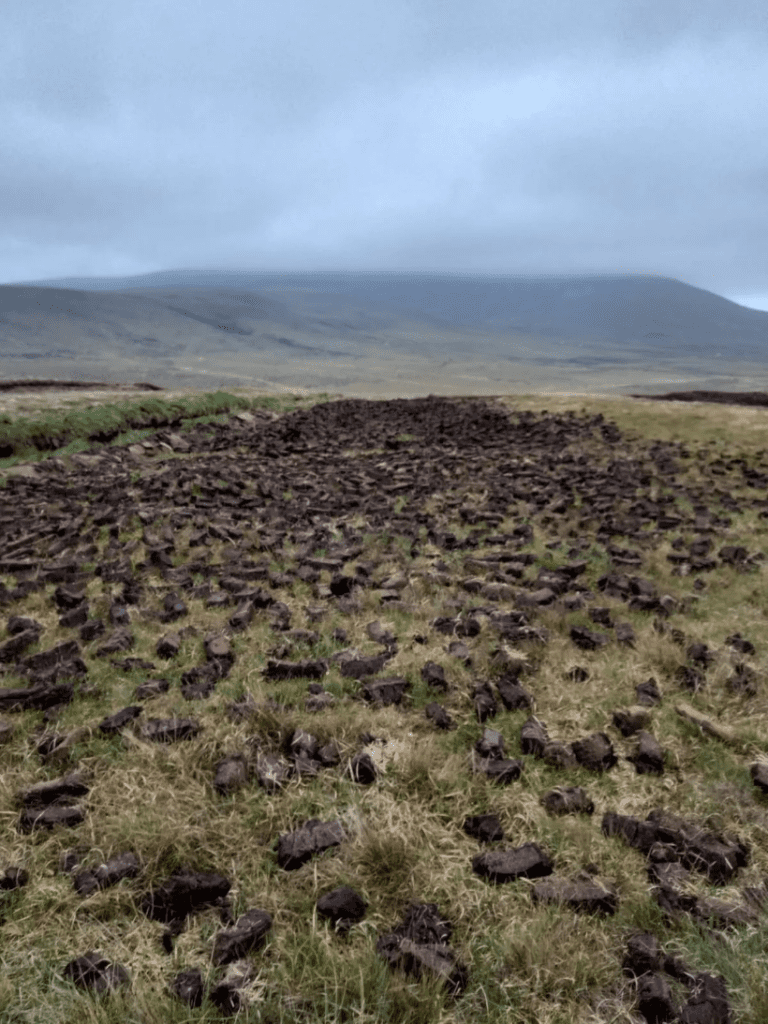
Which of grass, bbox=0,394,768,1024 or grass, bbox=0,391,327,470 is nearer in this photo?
grass, bbox=0,394,768,1024

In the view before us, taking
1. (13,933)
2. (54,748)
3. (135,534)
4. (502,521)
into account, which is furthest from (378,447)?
(13,933)

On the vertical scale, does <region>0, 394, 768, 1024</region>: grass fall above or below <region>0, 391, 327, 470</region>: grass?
below

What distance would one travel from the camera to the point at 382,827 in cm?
377

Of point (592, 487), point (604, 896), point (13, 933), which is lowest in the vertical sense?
point (13, 933)

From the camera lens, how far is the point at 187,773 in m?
4.29

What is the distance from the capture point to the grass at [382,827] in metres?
2.80

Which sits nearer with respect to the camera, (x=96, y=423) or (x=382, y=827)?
(x=382, y=827)

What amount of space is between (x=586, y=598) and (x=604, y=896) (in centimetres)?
477

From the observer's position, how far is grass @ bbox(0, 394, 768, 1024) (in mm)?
2797

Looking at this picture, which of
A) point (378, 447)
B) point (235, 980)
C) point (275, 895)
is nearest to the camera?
point (235, 980)

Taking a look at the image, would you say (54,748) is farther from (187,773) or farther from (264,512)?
(264,512)

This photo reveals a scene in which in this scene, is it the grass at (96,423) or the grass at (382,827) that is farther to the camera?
the grass at (96,423)

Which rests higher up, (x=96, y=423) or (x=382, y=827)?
(x=96, y=423)

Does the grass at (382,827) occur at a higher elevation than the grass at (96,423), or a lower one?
lower
